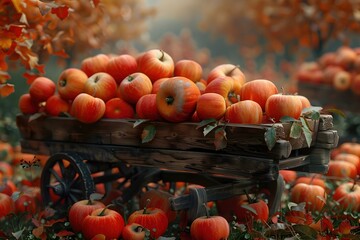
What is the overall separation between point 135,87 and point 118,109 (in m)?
0.24

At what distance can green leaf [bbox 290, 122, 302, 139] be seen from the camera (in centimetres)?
356

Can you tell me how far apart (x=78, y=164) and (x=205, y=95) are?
1128 millimetres

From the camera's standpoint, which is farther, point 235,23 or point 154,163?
point 235,23

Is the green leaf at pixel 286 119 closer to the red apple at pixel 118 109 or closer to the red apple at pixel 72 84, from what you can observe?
the red apple at pixel 118 109

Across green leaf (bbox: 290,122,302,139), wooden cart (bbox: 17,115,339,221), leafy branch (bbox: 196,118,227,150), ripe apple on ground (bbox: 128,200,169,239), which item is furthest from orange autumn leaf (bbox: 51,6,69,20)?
green leaf (bbox: 290,122,302,139)

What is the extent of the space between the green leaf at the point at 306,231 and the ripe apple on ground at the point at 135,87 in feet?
4.68

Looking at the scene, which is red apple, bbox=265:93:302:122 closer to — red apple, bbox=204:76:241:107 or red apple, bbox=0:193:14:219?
red apple, bbox=204:76:241:107

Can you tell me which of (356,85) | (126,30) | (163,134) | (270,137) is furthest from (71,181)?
(126,30)

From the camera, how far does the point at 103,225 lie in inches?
140

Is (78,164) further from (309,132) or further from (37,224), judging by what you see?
(309,132)

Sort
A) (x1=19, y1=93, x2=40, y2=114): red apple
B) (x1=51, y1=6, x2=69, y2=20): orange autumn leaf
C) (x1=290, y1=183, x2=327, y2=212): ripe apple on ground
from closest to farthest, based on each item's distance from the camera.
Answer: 1. (x1=51, y1=6, x2=69, y2=20): orange autumn leaf
2. (x1=290, y1=183, x2=327, y2=212): ripe apple on ground
3. (x1=19, y1=93, x2=40, y2=114): red apple

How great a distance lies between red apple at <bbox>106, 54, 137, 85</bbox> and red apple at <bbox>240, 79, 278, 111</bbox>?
3.19ft

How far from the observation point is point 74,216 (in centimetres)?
376

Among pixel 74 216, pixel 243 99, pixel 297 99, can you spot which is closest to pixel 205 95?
pixel 243 99
